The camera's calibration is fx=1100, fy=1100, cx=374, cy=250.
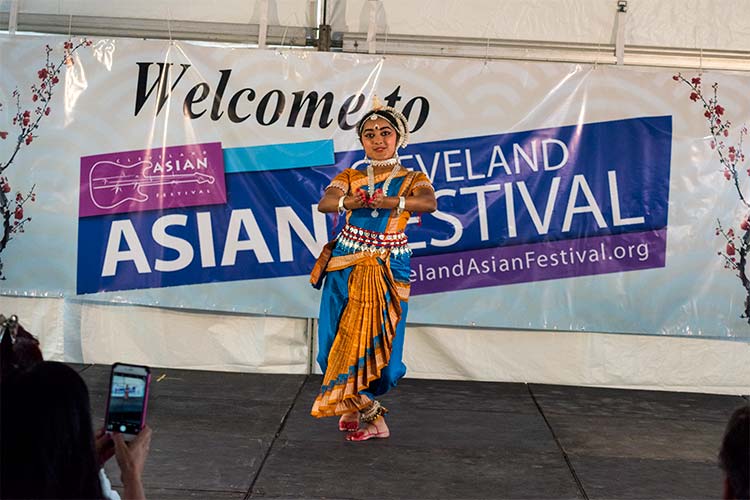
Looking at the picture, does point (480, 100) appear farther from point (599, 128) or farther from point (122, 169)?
point (122, 169)

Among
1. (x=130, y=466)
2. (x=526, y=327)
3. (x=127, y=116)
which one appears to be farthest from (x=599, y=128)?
(x=130, y=466)

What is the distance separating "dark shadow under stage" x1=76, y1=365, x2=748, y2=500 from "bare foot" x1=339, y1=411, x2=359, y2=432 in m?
0.06

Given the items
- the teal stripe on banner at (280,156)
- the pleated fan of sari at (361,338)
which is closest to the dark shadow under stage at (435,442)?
the pleated fan of sari at (361,338)

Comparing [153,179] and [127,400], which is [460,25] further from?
[127,400]

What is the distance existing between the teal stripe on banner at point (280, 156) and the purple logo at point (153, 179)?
10 cm

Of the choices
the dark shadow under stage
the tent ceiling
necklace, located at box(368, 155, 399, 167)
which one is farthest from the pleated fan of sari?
the tent ceiling

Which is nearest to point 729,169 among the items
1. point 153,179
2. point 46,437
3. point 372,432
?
point 372,432

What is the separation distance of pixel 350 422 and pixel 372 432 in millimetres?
120

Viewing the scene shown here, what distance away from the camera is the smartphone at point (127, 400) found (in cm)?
219

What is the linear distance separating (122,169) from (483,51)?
2.29 metres

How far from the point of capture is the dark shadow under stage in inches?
175

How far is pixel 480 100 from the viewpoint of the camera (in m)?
6.55

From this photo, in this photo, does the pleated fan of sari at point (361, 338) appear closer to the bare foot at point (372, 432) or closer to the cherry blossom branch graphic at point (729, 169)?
the bare foot at point (372, 432)

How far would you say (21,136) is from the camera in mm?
6711
